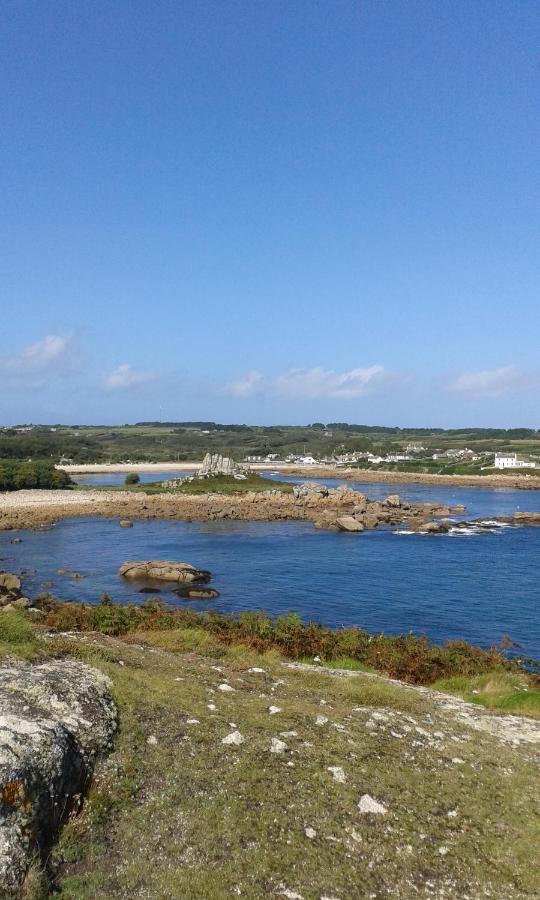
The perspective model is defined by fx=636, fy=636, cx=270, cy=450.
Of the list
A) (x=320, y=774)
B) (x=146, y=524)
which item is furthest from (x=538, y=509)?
(x=320, y=774)

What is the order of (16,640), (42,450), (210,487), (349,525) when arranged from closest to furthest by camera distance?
(16,640) < (349,525) < (210,487) < (42,450)

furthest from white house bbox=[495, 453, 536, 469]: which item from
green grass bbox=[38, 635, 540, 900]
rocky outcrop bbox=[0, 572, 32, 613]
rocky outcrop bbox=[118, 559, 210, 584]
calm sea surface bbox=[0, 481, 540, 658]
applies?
green grass bbox=[38, 635, 540, 900]

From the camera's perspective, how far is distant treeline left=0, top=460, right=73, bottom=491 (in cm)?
9850

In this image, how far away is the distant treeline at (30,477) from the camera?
3878 inches

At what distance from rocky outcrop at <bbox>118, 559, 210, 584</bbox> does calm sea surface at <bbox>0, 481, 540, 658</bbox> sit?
3.23ft

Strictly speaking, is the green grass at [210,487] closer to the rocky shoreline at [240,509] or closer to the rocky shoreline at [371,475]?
the rocky shoreline at [240,509]

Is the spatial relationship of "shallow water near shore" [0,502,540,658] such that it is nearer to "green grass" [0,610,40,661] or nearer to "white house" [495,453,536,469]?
"green grass" [0,610,40,661]

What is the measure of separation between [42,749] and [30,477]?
332ft

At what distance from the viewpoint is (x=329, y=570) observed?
46281mm

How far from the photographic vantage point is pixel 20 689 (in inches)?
373

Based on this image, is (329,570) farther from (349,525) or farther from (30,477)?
(30,477)

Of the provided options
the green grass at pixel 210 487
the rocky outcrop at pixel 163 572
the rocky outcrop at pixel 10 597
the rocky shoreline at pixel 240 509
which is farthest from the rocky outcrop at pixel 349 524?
the rocky outcrop at pixel 10 597

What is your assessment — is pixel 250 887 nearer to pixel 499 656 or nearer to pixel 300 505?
pixel 499 656

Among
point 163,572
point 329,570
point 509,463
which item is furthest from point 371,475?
point 163,572
